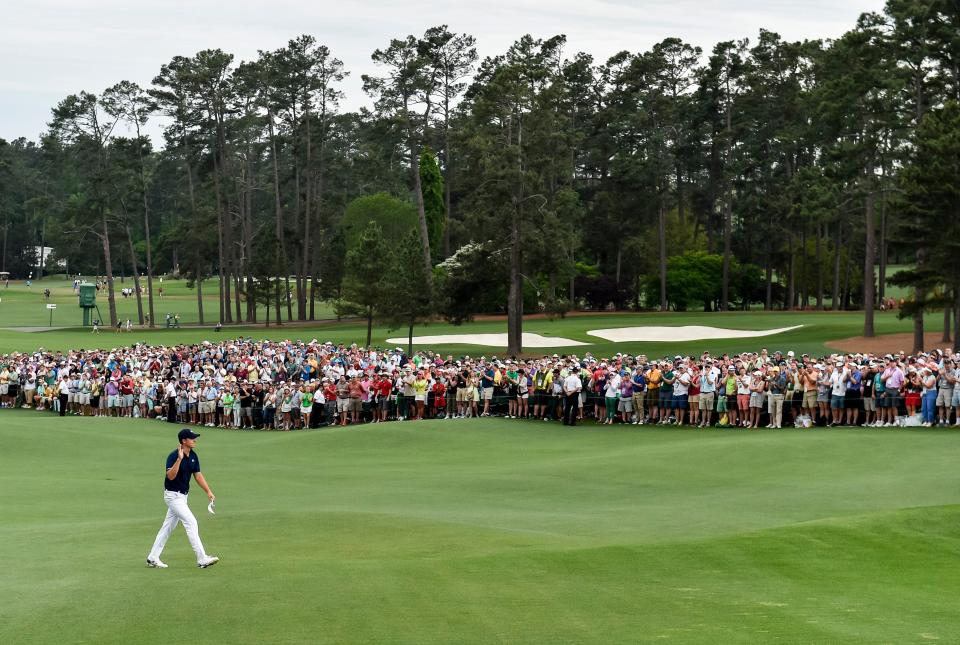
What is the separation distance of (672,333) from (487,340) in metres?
11.0

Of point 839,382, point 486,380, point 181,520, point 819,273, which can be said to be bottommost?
point 486,380

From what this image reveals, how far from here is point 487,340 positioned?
6881cm

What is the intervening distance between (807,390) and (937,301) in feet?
56.5

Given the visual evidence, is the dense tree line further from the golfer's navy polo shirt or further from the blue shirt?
the golfer's navy polo shirt

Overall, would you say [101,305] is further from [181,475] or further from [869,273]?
[181,475]

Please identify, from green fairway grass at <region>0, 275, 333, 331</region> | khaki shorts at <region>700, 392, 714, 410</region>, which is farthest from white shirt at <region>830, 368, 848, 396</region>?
green fairway grass at <region>0, 275, 333, 331</region>

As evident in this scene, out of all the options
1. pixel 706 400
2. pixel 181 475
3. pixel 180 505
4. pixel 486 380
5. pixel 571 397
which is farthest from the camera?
pixel 486 380

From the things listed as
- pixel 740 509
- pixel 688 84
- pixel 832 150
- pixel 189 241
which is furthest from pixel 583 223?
pixel 740 509

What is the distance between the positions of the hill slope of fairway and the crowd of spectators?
7.47ft

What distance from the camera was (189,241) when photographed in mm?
103562

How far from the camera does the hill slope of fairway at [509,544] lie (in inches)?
461

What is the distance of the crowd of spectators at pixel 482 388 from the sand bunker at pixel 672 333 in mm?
23551

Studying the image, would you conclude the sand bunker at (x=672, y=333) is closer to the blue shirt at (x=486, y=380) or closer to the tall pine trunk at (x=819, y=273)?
the tall pine trunk at (x=819, y=273)

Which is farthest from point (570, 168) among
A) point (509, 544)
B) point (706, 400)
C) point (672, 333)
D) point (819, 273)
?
point (509, 544)
